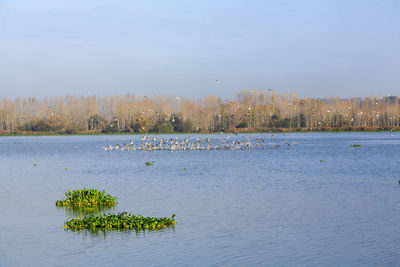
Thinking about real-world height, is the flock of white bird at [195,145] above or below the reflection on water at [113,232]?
above

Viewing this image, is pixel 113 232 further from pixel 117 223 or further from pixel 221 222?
pixel 221 222

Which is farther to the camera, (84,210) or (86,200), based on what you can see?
(86,200)

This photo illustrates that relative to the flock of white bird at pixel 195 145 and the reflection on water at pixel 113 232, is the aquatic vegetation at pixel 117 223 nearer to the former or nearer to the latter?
the reflection on water at pixel 113 232

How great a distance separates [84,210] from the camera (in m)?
23.6

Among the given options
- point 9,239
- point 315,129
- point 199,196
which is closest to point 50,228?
point 9,239

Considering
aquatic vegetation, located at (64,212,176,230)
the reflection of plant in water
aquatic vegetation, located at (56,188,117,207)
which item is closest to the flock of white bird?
aquatic vegetation, located at (56,188,117,207)

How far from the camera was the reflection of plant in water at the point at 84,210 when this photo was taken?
887 inches

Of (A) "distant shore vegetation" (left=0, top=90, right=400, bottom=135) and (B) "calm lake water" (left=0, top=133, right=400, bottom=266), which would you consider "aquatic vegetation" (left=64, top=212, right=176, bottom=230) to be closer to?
(B) "calm lake water" (left=0, top=133, right=400, bottom=266)

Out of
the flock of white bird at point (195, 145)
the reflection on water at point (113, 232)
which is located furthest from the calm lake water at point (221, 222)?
the flock of white bird at point (195, 145)

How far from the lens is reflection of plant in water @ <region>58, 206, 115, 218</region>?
2253 centimetres

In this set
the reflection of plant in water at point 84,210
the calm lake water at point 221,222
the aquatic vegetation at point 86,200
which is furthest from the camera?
the aquatic vegetation at point 86,200

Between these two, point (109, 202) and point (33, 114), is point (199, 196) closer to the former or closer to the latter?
point (109, 202)

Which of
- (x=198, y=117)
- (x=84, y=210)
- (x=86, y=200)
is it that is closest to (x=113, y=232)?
(x=84, y=210)

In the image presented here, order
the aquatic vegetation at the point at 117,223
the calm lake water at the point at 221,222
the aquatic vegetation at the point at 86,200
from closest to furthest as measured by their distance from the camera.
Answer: the calm lake water at the point at 221,222 < the aquatic vegetation at the point at 117,223 < the aquatic vegetation at the point at 86,200
